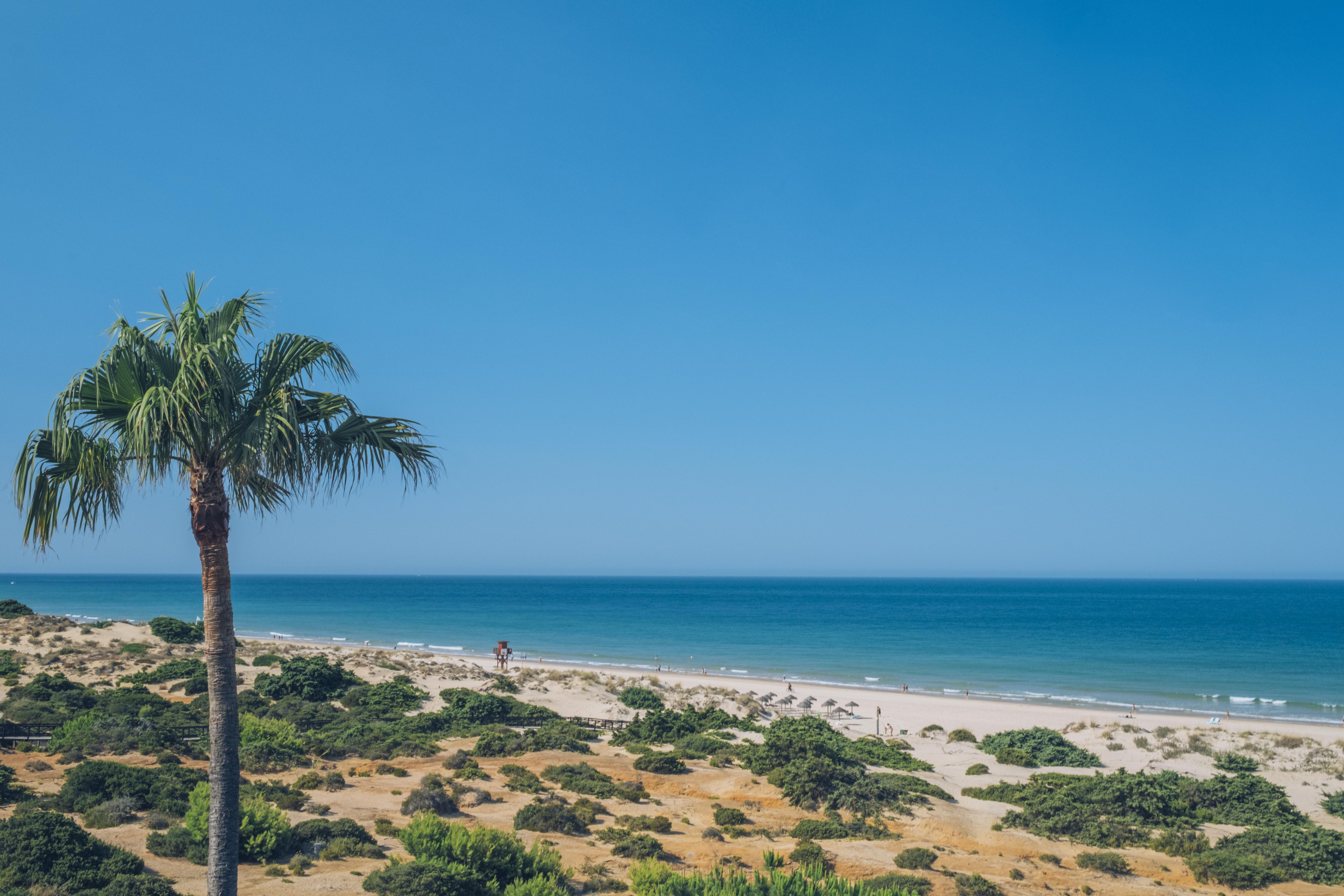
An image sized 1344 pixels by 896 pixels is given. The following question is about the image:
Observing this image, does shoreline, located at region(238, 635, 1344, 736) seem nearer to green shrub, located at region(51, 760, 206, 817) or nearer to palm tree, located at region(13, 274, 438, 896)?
green shrub, located at region(51, 760, 206, 817)

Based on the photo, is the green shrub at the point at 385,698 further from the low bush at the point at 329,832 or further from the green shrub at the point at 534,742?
the low bush at the point at 329,832

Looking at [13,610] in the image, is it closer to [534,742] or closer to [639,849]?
[534,742]

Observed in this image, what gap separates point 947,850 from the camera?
669 inches

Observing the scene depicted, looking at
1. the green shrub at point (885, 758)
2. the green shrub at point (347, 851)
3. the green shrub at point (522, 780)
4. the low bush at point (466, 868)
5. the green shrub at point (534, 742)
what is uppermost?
the low bush at point (466, 868)

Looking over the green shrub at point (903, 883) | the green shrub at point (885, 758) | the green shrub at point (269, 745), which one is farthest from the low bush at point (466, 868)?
the green shrub at point (885, 758)

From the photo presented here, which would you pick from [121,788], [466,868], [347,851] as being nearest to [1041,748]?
[347,851]

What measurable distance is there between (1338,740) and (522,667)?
41.7 m

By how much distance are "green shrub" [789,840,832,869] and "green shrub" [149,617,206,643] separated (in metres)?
38.8

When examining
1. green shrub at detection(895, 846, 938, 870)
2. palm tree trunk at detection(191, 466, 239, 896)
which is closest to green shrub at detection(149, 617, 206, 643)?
green shrub at detection(895, 846, 938, 870)

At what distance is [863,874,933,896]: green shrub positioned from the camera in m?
13.4

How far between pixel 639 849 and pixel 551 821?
254cm

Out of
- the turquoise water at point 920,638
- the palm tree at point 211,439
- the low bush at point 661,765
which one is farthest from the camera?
the turquoise water at point 920,638

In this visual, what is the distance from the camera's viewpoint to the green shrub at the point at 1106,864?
16.0m

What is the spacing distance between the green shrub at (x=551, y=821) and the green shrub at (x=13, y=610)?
151 ft
